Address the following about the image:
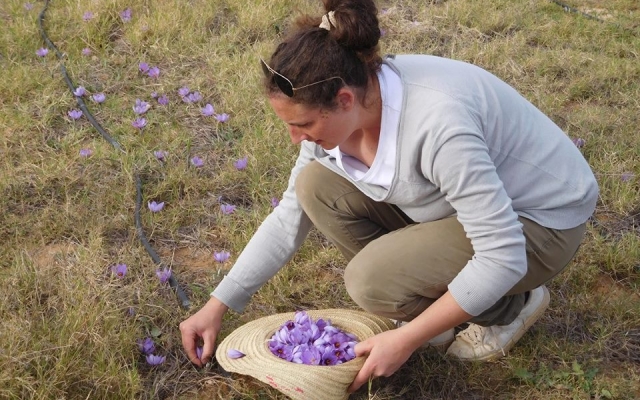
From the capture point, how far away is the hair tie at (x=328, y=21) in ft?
5.51

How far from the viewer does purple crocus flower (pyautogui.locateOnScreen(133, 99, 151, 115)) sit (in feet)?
10.9

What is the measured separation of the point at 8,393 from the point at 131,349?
1.11 feet

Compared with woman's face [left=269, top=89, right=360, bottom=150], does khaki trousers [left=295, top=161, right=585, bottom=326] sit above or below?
below

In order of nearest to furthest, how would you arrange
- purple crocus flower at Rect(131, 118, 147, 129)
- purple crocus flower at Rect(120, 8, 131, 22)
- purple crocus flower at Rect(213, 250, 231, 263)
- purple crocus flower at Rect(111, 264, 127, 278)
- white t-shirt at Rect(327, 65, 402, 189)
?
1. white t-shirt at Rect(327, 65, 402, 189)
2. purple crocus flower at Rect(111, 264, 127, 278)
3. purple crocus flower at Rect(213, 250, 231, 263)
4. purple crocus flower at Rect(131, 118, 147, 129)
5. purple crocus flower at Rect(120, 8, 131, 22)

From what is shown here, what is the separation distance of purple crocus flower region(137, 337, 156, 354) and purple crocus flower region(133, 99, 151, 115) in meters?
1.42

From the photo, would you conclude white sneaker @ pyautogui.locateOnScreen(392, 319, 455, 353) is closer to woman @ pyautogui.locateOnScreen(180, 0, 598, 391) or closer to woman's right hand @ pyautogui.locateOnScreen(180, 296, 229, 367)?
woman @ pyautogui.locateOnScreen(180, 0, 598, 391)

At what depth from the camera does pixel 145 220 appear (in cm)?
273

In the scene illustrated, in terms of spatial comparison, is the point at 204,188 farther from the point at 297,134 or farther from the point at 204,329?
the point at 297,134

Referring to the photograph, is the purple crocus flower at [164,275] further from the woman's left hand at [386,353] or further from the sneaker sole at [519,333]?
the sneaker sole at [519,333]

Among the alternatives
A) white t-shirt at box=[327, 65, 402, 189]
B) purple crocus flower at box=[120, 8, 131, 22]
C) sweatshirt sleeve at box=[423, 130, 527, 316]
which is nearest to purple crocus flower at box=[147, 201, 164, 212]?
white t-shirt at box=[327, 65, 402, 189]

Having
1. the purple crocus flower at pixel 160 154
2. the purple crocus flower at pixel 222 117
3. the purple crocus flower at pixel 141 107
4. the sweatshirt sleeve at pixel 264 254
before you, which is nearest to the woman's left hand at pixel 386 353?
the sweatshirt sleeve at pixel 264 254

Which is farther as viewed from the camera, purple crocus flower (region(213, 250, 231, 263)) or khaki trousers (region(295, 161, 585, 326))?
purple crocus flower (region(213, 250, 231, 263))

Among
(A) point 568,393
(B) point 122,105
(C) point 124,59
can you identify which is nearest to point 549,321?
(A) point 568,393

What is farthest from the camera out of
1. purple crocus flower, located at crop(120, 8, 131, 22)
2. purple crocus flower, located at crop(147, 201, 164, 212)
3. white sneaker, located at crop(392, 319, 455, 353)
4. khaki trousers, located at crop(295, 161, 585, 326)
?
purple crocus flower, located at crop(120, 8, 131, 22)
